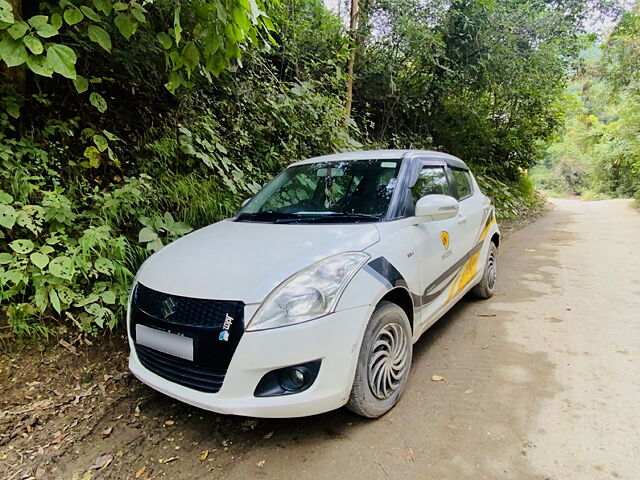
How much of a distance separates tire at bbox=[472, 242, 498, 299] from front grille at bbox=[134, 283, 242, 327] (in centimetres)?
310

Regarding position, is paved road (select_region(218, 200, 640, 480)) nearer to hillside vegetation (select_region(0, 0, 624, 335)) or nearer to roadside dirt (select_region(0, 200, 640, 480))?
roadside dirt (select_region(0, 200, 640, 480))

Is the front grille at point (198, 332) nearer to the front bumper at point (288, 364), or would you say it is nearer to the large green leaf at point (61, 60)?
the front bumper at point (288, 364)

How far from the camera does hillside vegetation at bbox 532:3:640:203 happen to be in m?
12.1

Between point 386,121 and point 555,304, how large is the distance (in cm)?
615

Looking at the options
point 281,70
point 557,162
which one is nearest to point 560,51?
point 281,70

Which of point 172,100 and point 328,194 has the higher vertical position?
point 172,100

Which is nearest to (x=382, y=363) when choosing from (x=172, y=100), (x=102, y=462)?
(x=102, y=462)

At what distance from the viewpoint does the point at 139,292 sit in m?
2.09

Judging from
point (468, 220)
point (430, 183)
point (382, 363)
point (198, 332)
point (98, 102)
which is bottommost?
point (382, 363)

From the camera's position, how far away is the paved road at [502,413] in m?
1.78

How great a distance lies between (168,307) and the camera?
187cm

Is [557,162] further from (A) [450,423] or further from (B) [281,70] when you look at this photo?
(A) [450,423]

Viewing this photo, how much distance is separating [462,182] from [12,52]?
363cm

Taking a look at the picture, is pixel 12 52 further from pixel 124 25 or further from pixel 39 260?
pixel 39 260
